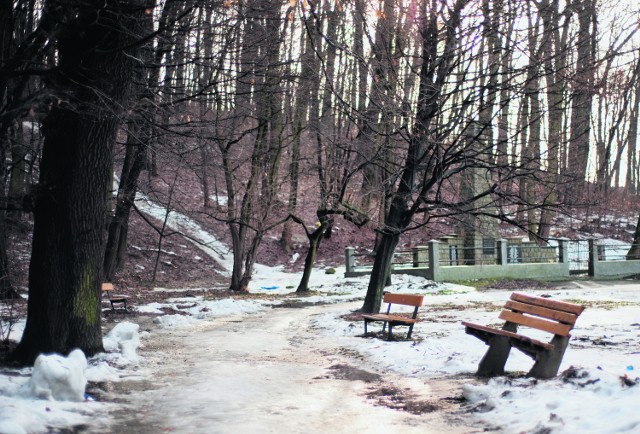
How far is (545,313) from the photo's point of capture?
290 inches

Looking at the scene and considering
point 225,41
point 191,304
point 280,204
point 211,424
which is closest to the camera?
point 211,424

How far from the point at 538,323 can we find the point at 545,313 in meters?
0.17

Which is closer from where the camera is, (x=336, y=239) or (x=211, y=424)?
(x=211, y=424)

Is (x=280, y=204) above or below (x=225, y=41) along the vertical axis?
below

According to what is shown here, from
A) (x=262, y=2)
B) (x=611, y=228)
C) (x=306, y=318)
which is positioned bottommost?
(x=306, y=318)

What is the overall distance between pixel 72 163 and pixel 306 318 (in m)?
8.64

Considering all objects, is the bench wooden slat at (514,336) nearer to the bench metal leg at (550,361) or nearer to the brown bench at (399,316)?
the bench metal leg at (550,361)

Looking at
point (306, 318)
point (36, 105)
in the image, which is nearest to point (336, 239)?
point (306, 318)

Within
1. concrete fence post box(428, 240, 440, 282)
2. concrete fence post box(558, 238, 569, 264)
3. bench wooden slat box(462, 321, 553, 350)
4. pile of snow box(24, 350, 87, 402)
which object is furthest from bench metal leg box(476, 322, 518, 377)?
concrete fence post box(558, 238, 569, 264)

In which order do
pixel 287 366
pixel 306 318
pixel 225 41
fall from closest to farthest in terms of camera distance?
pixel 287 366, pixel 225 41, pixel 306 318

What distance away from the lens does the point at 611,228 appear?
150 feet

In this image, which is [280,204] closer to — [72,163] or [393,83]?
[393,83]

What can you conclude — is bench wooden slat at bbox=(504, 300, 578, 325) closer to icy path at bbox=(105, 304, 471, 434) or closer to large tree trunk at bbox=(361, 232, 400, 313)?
icy path at bbox=(105, 304, 471, 434)

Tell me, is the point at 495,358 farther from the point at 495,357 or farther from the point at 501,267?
the point at 501,267
